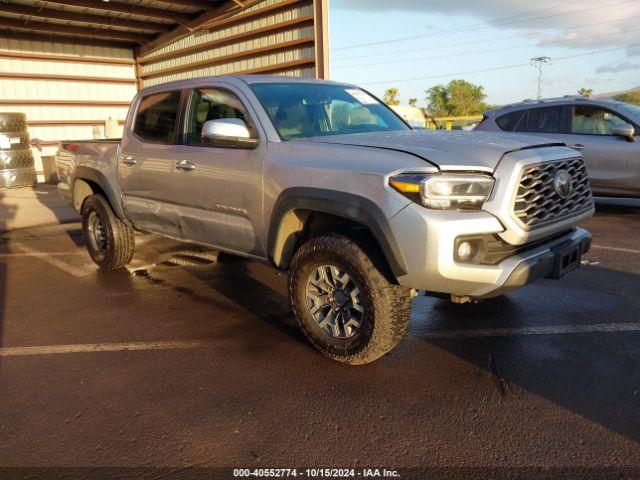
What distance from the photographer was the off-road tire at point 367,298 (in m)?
3.22

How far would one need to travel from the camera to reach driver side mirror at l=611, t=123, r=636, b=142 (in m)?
7.68

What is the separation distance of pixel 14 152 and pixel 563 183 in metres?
14.7

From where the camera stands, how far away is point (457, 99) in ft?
308

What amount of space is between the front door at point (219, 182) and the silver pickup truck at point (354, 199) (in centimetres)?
1

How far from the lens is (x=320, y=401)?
307cm

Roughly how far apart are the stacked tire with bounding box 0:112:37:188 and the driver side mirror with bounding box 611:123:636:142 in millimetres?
13715

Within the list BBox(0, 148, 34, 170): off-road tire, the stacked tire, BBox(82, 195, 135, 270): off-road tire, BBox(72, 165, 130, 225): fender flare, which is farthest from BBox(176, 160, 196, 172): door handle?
BBox(0, 148, 34, 170): off-road tire

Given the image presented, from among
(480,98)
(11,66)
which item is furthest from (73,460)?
(480,98)

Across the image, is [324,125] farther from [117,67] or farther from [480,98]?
[480,98]

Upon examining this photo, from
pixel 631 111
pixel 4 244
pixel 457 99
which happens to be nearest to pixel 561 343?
pixel 631 111

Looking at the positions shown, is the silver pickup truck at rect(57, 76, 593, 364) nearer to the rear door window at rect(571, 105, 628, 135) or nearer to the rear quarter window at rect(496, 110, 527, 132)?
the rear quarter window at rect(496, 110, 527, 132)

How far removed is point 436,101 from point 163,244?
97.7 metres

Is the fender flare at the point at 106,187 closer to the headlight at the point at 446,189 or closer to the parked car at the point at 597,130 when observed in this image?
the headlight at the point at 446,189

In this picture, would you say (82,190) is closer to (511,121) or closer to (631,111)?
(511,121)
